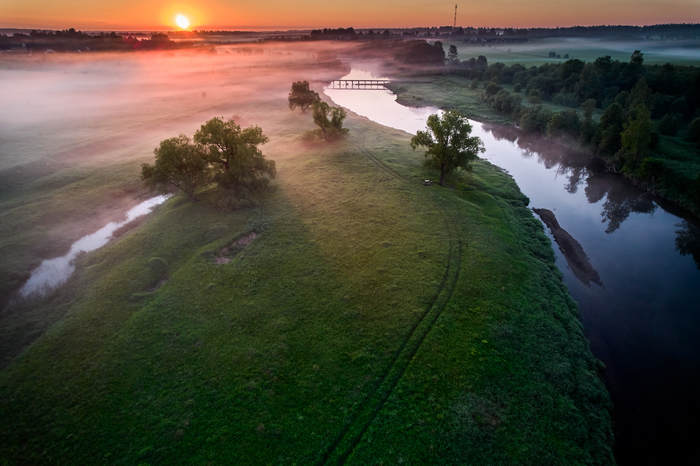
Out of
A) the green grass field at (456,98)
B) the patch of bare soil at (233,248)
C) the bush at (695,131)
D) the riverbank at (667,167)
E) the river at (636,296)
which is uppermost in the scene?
A: the green grass field at (456,98)

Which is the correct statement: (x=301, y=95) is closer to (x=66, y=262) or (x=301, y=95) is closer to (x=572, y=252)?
(x=66, y=262)

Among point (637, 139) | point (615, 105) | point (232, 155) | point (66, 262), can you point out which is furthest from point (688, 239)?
point (66, 262)

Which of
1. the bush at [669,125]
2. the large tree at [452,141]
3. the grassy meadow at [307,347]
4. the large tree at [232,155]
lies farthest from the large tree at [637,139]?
the large tree at [232,155]

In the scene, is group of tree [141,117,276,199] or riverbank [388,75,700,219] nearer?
group of tree [141,117,276,199]

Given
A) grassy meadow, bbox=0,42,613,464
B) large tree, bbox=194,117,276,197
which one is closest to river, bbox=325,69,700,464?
grassy meadow, bbox=0,42,613,464

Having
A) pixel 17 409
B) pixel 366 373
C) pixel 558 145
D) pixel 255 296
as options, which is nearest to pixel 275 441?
pixel 366 373

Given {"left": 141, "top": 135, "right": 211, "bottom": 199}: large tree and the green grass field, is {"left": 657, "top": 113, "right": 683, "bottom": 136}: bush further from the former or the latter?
{"left": 141, "top": 135, "right": 211, "bottom": 199}: large tree

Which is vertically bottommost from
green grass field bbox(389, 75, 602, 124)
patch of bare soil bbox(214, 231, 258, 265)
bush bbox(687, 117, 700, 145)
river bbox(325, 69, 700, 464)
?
river bbox(325, 69, 700, 464)

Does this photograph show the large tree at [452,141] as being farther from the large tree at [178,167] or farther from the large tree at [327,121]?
the large tree at [178,167]
